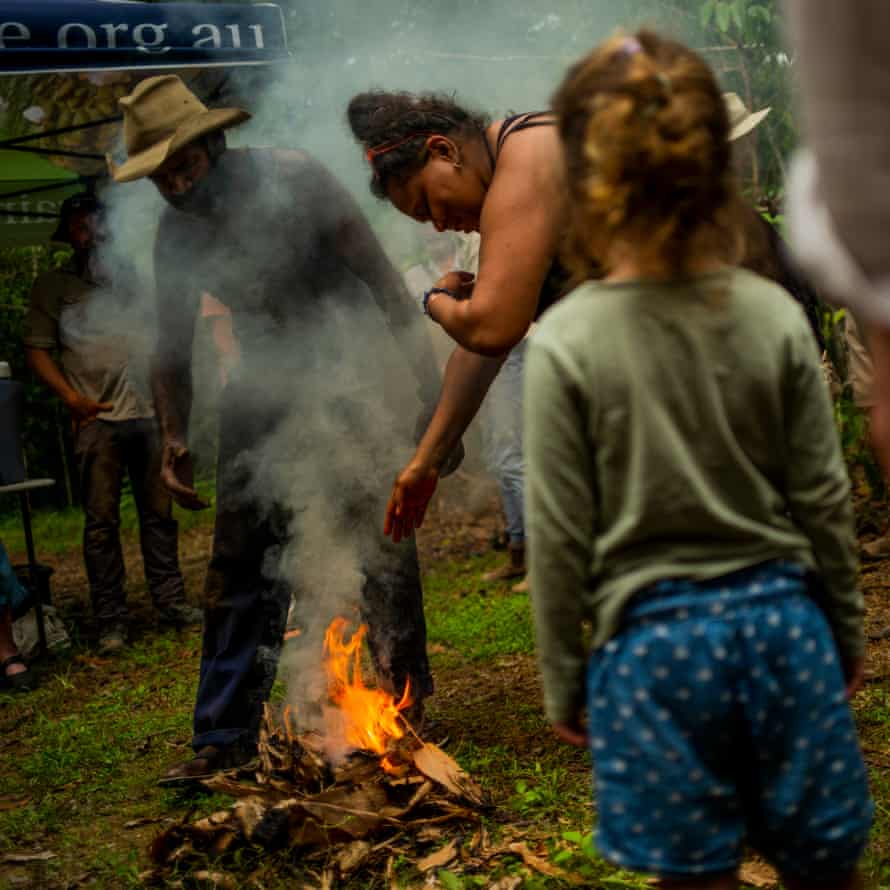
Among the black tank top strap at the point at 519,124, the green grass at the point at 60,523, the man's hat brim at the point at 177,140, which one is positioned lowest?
the green grass at the point at 60,523

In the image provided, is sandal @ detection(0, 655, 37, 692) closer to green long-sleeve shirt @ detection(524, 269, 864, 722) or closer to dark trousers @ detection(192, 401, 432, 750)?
dark trousers @ detection(192, 401, 432, 750)

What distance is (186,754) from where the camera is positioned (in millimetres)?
4434

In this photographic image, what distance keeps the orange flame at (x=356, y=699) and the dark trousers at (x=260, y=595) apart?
0.10 metres

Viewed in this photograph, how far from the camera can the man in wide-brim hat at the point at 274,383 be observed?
394 cm

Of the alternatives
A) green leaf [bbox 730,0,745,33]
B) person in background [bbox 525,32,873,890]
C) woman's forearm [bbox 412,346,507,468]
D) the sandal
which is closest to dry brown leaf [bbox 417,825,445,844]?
woman's forearm [bbox 412,346,507,468]

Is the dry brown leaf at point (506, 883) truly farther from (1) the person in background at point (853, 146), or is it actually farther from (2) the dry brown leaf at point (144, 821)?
(1) the person in background at point (853, 146)

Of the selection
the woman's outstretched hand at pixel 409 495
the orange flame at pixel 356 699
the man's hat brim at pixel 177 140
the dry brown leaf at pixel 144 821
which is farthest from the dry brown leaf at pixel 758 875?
the man's hat brim at pixel 177 140

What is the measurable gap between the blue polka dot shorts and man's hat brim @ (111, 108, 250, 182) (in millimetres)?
2663

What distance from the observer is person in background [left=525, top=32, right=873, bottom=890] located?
5.83 ft

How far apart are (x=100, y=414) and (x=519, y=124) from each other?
14.8ft

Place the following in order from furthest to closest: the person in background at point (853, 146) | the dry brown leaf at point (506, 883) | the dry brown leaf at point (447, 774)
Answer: the dry brown leaf at point (447, 774) < the dry brown leaf at point (506, 883) < the person in background at point (853, 146)

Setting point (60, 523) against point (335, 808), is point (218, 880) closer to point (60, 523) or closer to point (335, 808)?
point (335, 808)

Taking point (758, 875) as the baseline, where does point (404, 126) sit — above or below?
above

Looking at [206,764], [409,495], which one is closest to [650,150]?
[409,495]
